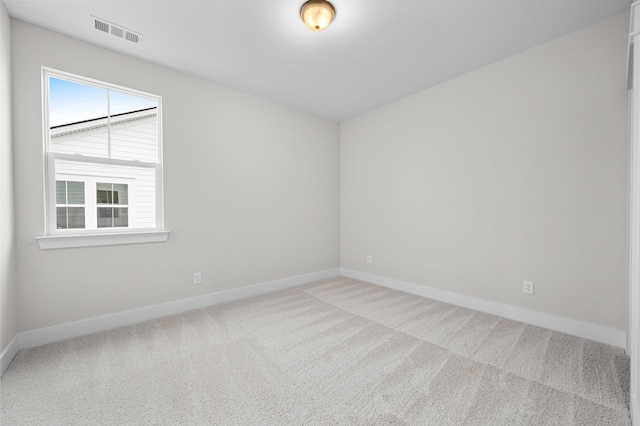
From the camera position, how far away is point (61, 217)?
242cm

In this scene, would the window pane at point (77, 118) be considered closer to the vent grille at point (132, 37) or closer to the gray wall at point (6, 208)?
the gray wall at point (6, 208)

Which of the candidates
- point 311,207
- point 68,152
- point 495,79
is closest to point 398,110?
point 495,79

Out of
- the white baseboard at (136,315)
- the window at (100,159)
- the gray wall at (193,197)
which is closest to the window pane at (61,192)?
the window at (100,159)

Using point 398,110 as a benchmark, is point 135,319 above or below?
below

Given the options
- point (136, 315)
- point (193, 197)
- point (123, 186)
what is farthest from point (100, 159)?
point (136, 315)

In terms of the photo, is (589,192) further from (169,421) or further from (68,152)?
(68,152)

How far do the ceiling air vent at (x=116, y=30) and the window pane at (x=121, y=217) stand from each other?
5.17ft

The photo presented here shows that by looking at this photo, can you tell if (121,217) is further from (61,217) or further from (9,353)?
(9,353)

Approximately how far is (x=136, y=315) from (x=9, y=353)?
854 mm

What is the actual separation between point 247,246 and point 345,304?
4.82ft

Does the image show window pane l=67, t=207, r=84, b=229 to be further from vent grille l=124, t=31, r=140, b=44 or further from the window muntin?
vent grille l=124, t=31, r=140, b=44

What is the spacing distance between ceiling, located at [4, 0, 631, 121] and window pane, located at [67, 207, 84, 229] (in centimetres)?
154

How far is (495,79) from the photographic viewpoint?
2.88m

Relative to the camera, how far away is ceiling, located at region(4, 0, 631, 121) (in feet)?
6.82
